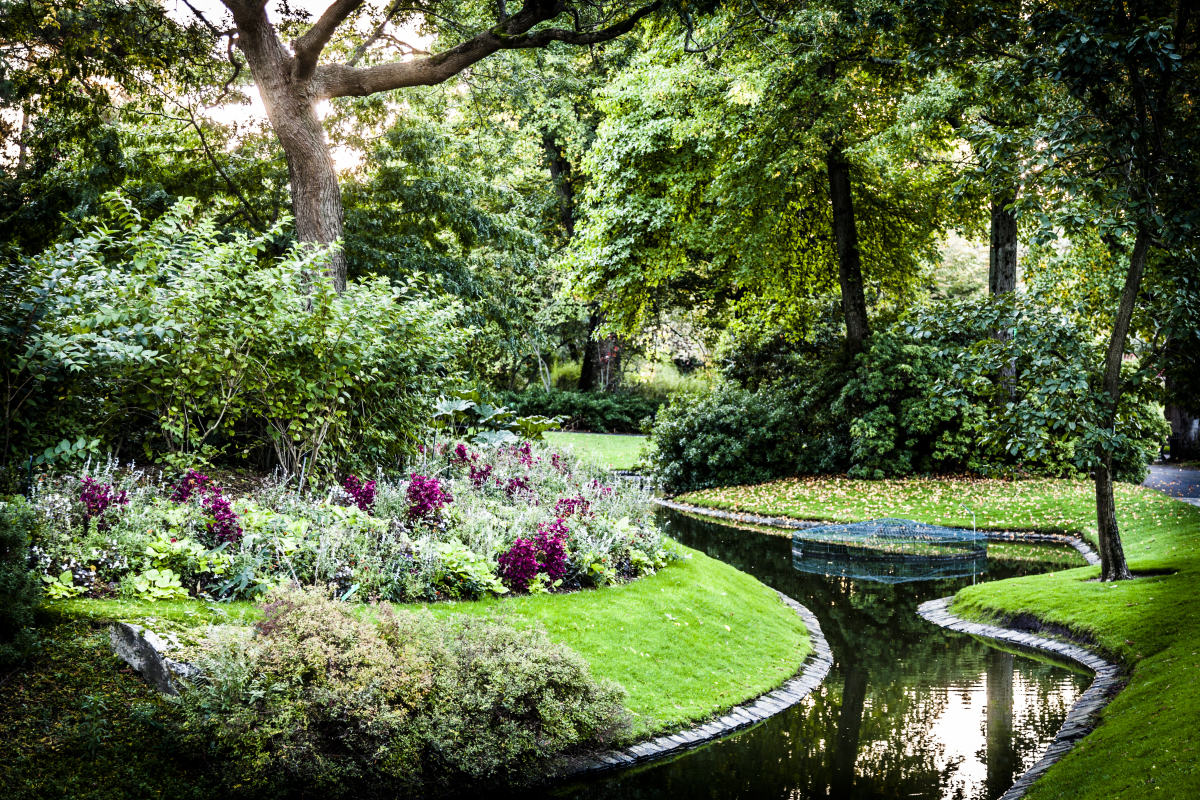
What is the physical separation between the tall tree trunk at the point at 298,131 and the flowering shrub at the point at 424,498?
426cm

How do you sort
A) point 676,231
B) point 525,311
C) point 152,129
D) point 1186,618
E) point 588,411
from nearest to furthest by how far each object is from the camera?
point 1186,618, point 152,129, point 676,231, point 525,311, point 588,411

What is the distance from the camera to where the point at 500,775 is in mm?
4742

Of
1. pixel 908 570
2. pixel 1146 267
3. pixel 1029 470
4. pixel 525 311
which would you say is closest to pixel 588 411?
pixel 525 311

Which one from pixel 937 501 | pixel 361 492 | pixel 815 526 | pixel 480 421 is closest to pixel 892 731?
pixel 361 492

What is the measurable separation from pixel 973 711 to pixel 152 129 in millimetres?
17250

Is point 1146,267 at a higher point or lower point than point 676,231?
lower

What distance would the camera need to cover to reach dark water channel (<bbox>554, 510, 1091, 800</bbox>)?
5.24 metres

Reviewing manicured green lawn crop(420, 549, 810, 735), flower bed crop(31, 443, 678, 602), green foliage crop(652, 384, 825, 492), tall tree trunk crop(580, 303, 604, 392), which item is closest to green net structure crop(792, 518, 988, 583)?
manicured green lawn crop(420, 549, 810, 735)

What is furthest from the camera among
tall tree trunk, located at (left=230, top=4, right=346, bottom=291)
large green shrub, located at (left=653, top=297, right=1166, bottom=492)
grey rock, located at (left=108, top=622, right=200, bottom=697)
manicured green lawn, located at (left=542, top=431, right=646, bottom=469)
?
manicured green lawn, located at (left=542, top=431, right=646, bottom=469)

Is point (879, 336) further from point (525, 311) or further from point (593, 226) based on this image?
point (525, 311)

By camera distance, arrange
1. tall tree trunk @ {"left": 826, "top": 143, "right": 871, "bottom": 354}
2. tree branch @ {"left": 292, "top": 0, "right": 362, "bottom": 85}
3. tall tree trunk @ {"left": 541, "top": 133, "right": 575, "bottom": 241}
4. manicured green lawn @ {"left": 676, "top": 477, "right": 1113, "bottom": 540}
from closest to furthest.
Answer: tree branch @ {"left": 292, "top": 0, "right": 362, "bottom": 85}, manicured green lawn @ {"left": 676, "top": 477, "right": 1113, "bottom": 540}, tall tree trunk @ {"left": 826, "top": 143, "right": 871, "bottom": 354}, tall tree trunk @ {"left": 541, "top": 133, "right": 575, "bottom": 241}

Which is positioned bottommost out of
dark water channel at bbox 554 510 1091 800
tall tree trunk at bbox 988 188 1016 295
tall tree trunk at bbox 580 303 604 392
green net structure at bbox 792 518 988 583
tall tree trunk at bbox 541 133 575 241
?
dark water channel at bbox 554 510 1091 800

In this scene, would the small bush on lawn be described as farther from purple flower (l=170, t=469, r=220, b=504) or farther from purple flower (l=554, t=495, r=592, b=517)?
purple flower (l=554, t=495, r=592, b=517)

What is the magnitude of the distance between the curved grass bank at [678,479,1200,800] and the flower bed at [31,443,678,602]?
406 centimetres
